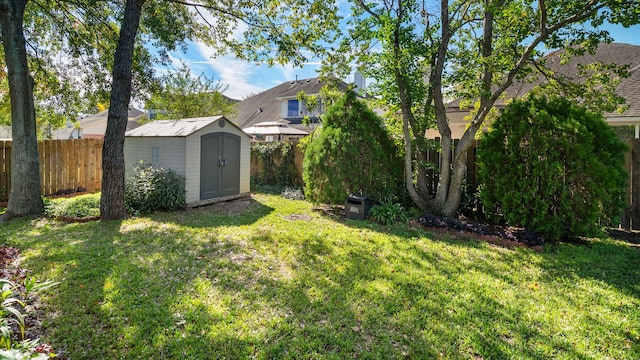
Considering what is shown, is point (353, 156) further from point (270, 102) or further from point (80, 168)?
point (270, 102)

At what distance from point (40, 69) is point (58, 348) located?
29.5 feet

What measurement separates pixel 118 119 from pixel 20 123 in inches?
80.2

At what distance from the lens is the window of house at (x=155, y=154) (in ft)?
26.7

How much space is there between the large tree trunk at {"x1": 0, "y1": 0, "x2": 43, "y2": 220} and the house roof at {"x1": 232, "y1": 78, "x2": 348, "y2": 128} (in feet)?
51.3

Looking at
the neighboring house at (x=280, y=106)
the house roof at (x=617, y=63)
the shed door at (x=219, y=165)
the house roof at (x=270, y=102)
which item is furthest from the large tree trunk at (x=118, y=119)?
the house roof at (x=270, y=102)

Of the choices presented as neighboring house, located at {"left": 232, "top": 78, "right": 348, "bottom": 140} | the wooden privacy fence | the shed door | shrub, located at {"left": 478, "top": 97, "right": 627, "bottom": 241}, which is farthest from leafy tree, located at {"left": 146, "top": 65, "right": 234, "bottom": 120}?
shrub, located at {"left": 478, "top": 97, "right": 627, "bottom": 241}

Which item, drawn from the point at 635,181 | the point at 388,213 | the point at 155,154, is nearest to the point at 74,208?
the point at 155,154

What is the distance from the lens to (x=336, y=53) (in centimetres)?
753

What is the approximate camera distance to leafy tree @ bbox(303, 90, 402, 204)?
7.21 meters

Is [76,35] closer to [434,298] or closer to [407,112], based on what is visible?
[407,112]

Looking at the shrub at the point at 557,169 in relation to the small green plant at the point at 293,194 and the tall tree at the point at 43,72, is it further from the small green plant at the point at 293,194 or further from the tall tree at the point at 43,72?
the tall tree at the point at 43,72

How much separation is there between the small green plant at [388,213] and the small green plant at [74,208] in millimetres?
5500

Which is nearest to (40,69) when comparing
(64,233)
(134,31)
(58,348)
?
(134,31)

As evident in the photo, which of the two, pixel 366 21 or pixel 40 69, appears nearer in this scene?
pixel 366 21
